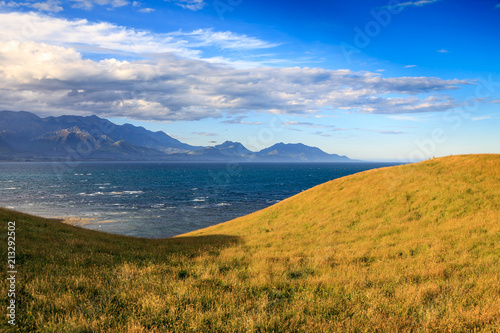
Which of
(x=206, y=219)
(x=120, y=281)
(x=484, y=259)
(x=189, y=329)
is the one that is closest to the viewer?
(x=189, y=329)

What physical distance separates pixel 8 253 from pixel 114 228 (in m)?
42.5

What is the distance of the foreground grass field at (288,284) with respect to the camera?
6949 millimetres

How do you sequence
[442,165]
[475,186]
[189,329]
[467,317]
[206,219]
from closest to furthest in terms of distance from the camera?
[189,329]
[467,317]
[475,186]
[442,165]
[206,219]

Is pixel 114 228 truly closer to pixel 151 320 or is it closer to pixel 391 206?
pixel 391 206

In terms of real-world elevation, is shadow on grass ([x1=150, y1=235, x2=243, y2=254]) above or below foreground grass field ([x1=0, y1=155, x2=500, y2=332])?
below

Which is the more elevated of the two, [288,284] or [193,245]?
[288,284]

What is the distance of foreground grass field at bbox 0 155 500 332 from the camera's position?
695 cm

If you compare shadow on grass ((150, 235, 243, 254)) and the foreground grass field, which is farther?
shadow on grass ((150, 235, 243, 254))

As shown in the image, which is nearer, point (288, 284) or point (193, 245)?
point (288, 284)

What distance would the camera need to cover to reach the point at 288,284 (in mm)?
10039

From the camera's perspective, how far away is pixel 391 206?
83.7 feet

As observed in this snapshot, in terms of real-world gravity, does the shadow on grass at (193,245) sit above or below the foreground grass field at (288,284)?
below

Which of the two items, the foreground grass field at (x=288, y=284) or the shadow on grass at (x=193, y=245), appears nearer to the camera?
the foreground grass field at (x=288, y=284)

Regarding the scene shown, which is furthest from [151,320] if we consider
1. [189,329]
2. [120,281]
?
[120,281]
